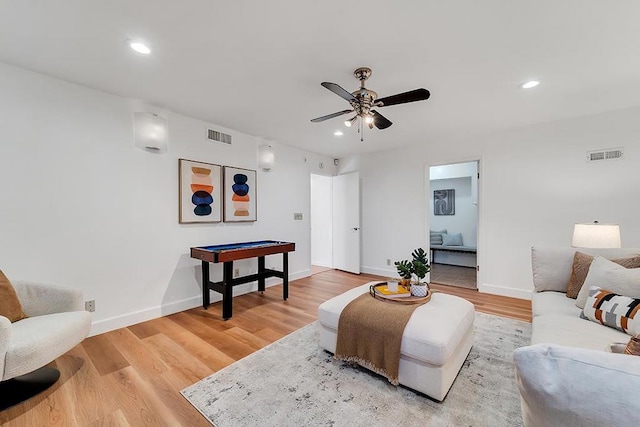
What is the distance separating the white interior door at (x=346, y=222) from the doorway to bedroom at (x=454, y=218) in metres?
2.03

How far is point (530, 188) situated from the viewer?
3799 mm

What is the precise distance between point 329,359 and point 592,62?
3.31m

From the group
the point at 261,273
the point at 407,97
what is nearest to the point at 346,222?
the point at 261,273

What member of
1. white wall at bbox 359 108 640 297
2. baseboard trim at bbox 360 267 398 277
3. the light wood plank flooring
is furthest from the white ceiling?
baseboard trim at bbox 360 267 398 277

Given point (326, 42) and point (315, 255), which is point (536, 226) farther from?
point (315, 255)

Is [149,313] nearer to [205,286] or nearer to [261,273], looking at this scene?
[205,286]

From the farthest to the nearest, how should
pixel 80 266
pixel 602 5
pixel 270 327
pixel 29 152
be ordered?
pixel 270 327 < pixel 80 266 < pixel 29 152 < pixel 602 5

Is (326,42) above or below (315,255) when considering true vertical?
above

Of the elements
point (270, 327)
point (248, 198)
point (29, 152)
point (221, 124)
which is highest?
point (221, 124)

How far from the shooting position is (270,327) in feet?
9.59

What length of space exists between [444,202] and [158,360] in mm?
6868

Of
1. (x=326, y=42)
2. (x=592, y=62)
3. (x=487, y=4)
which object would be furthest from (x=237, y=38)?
(x=592, y=62)

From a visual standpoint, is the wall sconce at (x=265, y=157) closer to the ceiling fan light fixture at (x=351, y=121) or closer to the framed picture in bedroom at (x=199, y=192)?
the framed picture in bedroom at (x=199, y=192)

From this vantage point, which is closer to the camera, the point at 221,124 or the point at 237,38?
the point at 237,38
